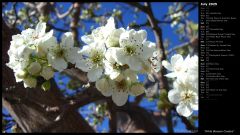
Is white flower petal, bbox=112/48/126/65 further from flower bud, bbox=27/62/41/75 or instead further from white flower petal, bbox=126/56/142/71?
flower bud, bbox=27/62/41/75

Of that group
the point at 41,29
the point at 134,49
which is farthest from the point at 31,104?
the point at 134,49

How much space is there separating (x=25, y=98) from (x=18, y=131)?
1.66ft

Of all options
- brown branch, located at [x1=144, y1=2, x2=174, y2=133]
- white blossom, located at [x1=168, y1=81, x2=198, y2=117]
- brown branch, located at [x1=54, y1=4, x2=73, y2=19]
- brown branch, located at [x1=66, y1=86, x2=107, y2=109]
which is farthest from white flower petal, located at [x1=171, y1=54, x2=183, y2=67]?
brown branch, located at [x1=54, y1=4, x2=73, y2=19]

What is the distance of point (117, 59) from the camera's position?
1513 mm

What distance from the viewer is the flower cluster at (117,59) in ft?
5.11

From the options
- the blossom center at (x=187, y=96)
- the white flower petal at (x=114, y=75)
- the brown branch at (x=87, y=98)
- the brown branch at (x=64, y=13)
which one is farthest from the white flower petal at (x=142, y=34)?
the brown branch at (x=64, y=13)

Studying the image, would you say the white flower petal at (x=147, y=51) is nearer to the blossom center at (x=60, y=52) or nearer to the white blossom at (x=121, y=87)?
the white blossom at (x=121, y=87)

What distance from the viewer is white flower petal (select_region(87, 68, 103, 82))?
1.62 m

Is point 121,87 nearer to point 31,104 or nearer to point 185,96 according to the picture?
point 185,96

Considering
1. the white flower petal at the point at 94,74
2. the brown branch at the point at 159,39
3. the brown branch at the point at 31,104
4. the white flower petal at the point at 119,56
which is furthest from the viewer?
the brown branch at the point at 159,39

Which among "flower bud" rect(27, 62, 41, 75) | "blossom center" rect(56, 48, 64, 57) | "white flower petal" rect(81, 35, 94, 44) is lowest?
"flower bud" rect(27, 62, 41, 75)

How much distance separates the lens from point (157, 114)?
229 inches

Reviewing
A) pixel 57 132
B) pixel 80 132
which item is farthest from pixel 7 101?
pixel 80 132

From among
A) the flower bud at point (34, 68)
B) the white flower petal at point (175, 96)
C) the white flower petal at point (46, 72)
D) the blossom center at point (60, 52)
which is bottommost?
the white flower petal at point (175, 96)
